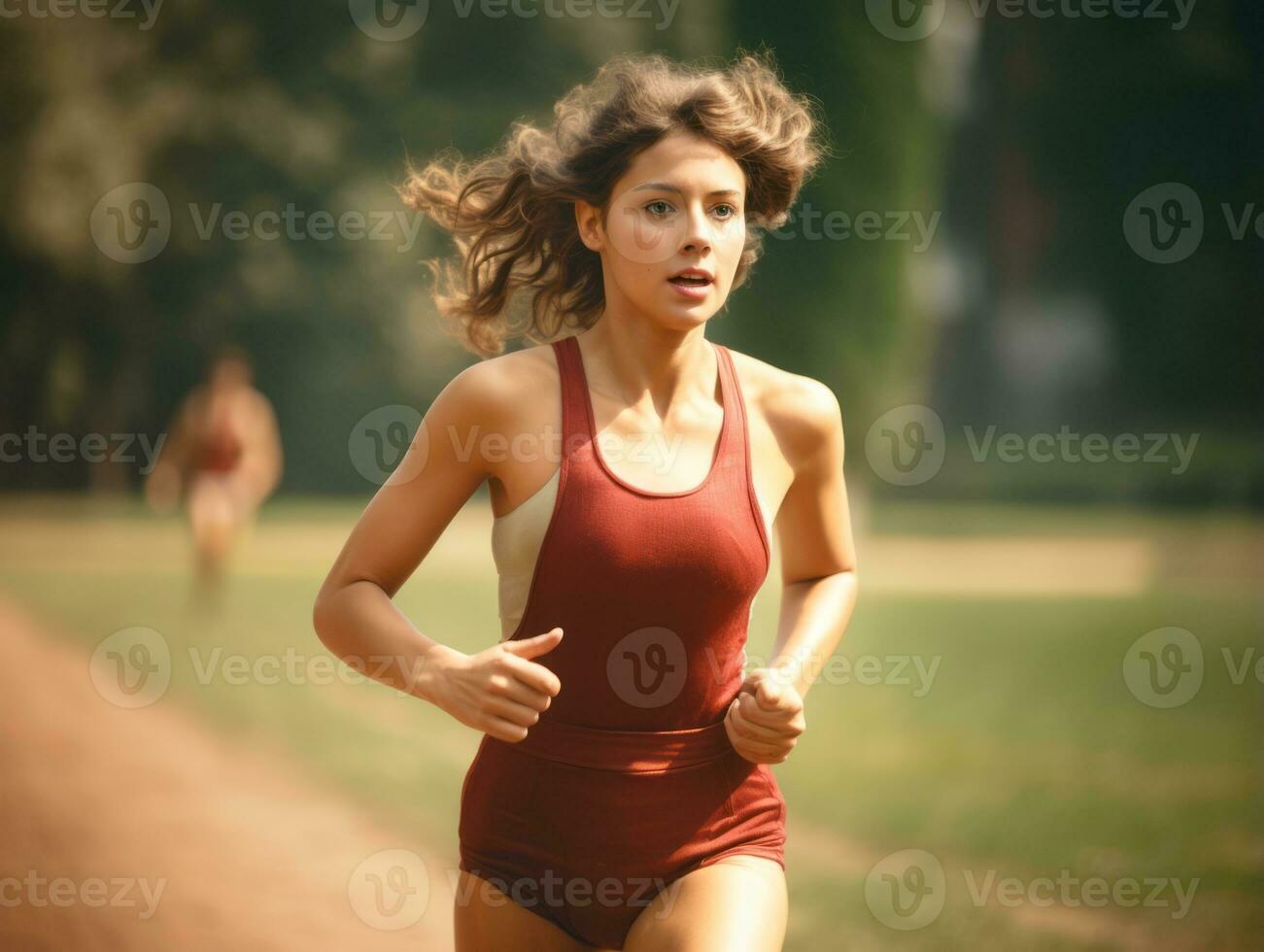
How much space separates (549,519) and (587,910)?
633 mm

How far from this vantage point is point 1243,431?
25094 mm

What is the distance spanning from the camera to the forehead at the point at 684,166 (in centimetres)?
253

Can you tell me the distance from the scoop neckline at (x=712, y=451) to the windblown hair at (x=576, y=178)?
246mm

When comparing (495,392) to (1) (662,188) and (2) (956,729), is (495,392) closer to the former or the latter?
(1) (662,188)

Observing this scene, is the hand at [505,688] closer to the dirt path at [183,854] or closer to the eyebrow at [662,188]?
the eyebrow at [662,188]

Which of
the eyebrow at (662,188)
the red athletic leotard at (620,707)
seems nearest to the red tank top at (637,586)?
the red athletic leotard at (620,707)

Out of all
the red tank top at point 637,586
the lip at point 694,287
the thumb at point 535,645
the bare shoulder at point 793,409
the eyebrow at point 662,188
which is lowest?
the thumb at point 535,645

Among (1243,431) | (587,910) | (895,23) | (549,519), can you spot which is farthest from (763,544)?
(1243,431)

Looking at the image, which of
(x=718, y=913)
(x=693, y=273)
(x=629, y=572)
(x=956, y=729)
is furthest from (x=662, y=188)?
(x=956, y=729)

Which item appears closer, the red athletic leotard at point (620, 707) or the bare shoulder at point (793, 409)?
the red athletic leotard at point (620, 707)

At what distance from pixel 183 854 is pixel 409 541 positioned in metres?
4.53

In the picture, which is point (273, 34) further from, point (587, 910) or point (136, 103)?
point (587, 910)

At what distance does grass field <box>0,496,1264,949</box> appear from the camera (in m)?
6.04

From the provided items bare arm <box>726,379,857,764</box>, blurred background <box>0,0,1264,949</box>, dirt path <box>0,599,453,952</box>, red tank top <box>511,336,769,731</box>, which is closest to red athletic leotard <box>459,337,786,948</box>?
red tank top <box>511,336,769,731</box>
